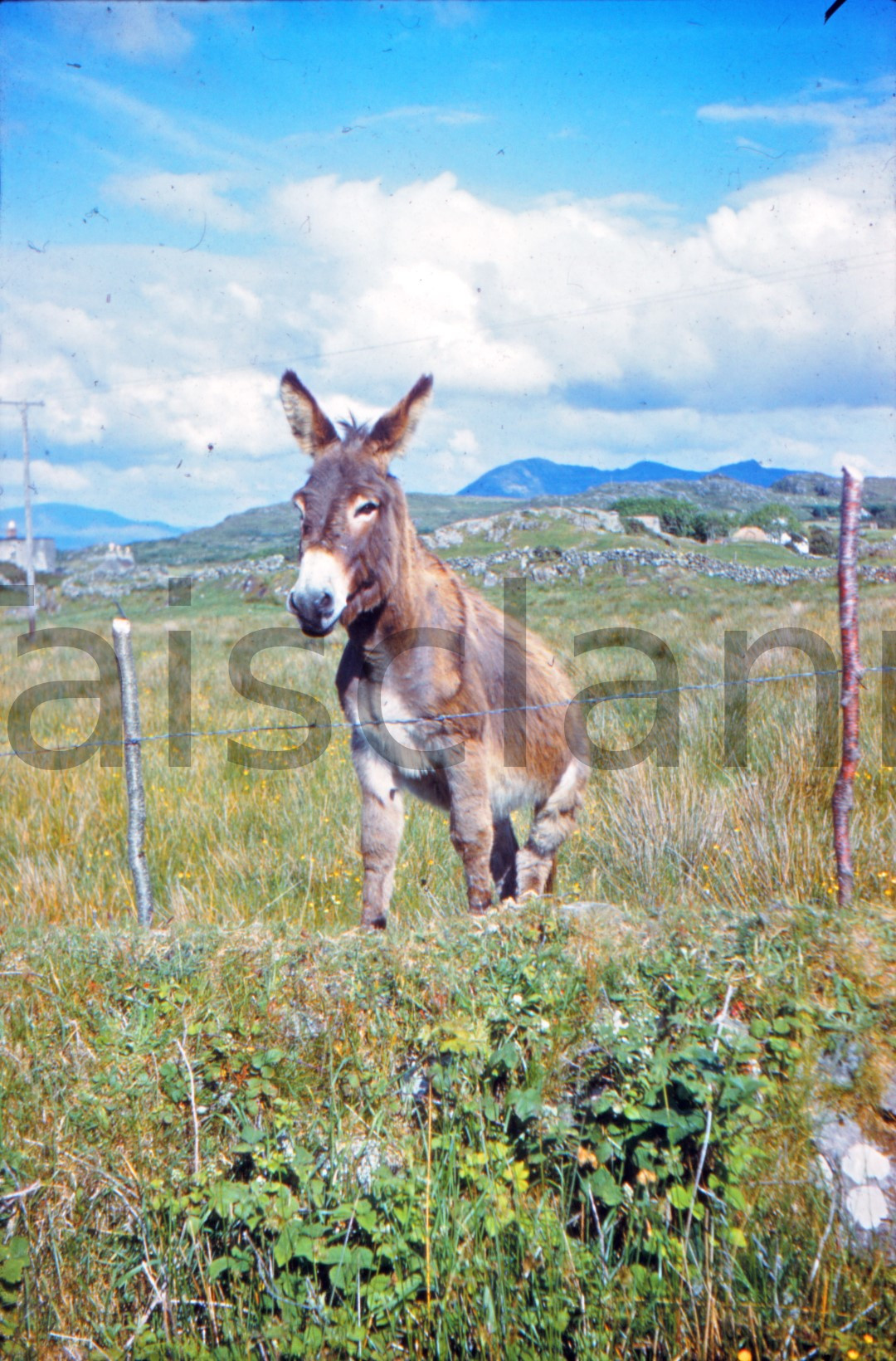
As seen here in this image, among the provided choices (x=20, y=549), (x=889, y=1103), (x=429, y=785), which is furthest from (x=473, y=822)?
(x=20, y=549)

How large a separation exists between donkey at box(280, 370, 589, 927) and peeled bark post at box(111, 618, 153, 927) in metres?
1.05

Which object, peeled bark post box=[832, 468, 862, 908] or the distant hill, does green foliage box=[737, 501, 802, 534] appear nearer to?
peeled bark post box=[832, 468, 862, 908]

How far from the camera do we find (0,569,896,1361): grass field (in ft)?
7.32

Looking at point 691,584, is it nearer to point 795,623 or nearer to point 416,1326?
point 795,623

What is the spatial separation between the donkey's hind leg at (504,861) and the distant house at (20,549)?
33.3m

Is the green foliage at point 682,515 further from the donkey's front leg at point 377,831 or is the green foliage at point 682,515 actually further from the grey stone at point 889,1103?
the grey stone at point 889,1103

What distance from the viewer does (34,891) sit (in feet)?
16.0

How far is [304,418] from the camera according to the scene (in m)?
4.25

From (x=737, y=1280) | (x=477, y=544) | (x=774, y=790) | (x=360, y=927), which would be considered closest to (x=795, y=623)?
(x=774, y=790)

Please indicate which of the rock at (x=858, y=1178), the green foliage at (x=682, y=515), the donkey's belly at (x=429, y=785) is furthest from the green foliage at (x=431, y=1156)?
the green foliage at (x=682, y=515)

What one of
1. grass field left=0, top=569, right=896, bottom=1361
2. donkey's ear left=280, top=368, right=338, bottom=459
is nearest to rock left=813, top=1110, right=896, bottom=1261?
grass field left=0, top=569, right=896, bottom=1361

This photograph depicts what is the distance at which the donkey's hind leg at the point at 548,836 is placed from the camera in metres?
5.14

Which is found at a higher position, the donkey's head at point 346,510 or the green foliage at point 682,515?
A: the green foliage at point 682,515

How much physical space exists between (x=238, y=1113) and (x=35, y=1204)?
2.09 ft
